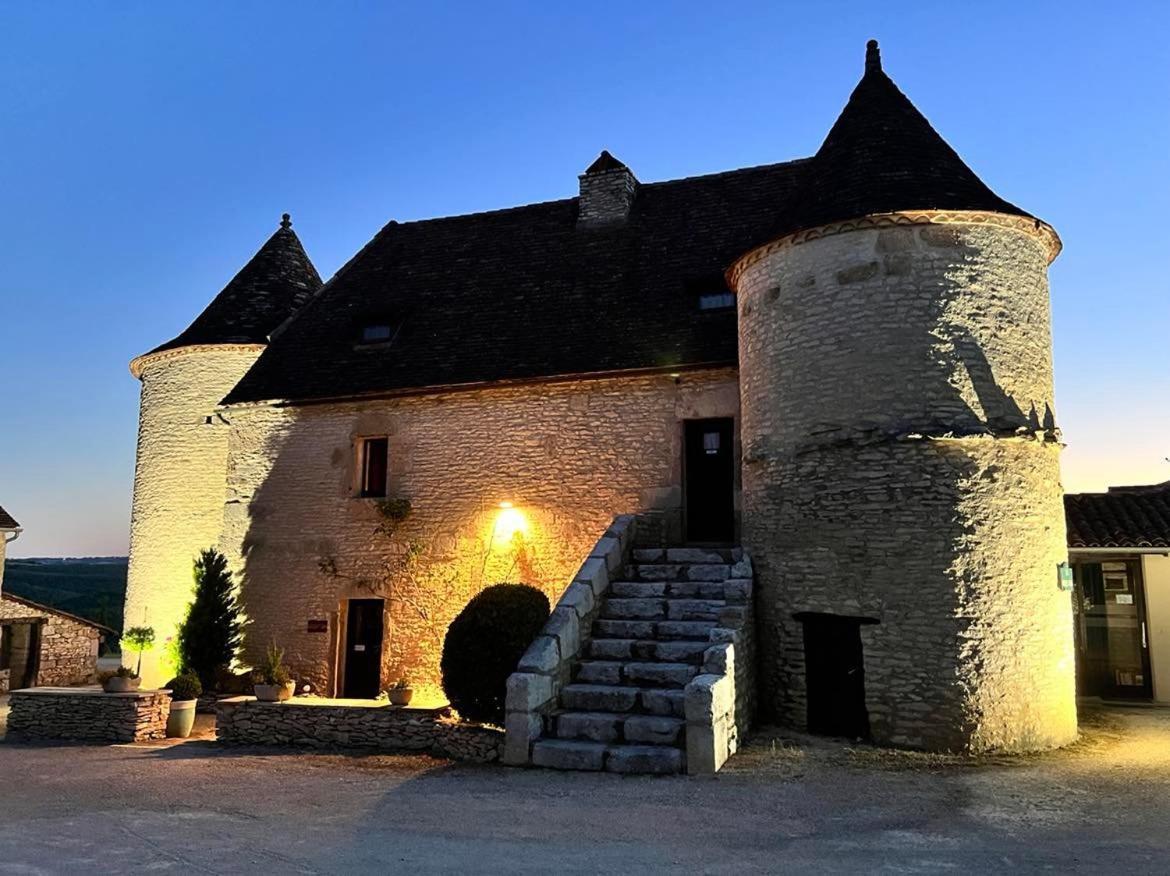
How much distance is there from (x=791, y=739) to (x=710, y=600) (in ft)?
5.99

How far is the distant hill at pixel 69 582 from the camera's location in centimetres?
4888

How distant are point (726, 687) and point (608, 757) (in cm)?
142

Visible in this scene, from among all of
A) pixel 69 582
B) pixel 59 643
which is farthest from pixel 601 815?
pixel 69 582

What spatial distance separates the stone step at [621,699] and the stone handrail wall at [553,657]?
0.65ft

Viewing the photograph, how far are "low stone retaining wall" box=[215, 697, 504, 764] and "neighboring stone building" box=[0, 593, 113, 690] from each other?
479 inches

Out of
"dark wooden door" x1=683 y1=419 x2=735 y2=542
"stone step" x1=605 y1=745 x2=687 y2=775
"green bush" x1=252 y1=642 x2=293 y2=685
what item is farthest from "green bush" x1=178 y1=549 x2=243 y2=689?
"stone step" x1=605 y1=745 x2=687 y2=775

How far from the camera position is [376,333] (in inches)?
580

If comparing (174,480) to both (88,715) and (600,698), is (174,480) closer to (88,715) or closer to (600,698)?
(88,715)

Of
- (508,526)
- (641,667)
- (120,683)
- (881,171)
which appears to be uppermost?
(881,171)

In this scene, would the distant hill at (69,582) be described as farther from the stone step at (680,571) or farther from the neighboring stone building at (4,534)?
the stone step at (680,571)

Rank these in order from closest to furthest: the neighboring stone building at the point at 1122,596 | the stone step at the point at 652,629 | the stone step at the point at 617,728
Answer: the stone step at the point at 617,728
the stone step at the point at 652,629
the neighboring stone building at the point at 1122,596

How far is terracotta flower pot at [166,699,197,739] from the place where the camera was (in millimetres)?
11227

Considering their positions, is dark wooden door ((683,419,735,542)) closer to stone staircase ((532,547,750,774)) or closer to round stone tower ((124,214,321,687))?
stone staircase ((532,547,750,774))

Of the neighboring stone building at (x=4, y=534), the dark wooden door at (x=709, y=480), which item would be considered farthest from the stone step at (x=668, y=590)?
the neighboring stone building at (x=4, y=534)
